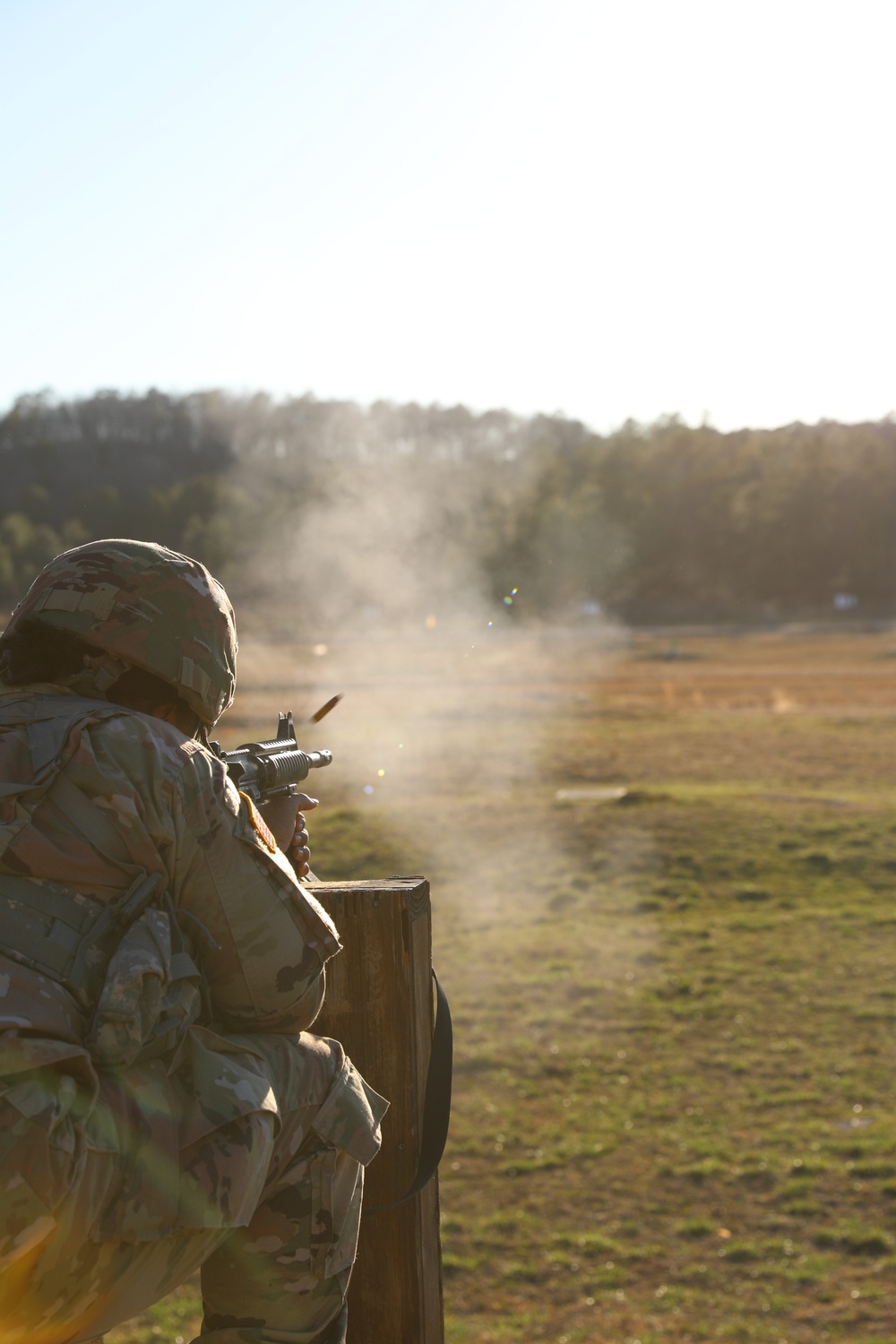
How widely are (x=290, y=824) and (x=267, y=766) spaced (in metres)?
0.14

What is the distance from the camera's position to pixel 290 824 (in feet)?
8.31

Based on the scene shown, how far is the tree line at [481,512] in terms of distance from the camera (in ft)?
61.5

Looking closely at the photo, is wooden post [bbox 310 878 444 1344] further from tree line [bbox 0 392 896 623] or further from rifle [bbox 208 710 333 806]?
tree line [bbox 0 392 896 623]

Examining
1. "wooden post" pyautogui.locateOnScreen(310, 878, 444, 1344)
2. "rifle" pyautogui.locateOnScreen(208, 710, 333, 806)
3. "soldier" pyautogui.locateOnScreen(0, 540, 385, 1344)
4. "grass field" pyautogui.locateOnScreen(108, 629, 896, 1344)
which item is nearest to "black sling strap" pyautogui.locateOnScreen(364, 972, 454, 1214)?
"wooden post" pyautogui.locateOnScreen(310, 878, 444, 1344)

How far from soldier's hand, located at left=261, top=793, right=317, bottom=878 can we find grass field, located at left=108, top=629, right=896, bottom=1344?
2.60 m

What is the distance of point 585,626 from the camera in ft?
134

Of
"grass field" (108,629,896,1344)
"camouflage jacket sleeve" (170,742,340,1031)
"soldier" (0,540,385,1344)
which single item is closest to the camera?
"soldier" (0,540,385,1344)

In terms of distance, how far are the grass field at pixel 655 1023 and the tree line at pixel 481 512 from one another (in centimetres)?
437

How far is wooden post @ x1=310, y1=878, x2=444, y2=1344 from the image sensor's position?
2420 millimetres

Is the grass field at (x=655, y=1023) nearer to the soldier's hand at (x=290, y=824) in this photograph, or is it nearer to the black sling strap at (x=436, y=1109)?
the black sling strap at (x=436, y=1109)

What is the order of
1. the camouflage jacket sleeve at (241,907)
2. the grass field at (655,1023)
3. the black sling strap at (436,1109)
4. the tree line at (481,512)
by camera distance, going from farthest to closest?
the tree line at (481,512) < the grass field at (655,1023) < the black sling strap at (436,1109) < the camouflage jacket sleeve at (241,907)

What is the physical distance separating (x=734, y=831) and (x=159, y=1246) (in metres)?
8.54

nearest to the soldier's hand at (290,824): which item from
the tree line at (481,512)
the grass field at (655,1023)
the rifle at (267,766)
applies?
the rifle at (267,766)

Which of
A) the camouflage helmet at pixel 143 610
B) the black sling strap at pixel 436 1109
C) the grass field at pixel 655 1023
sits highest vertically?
the camouflage helmet at pixel 143 610
